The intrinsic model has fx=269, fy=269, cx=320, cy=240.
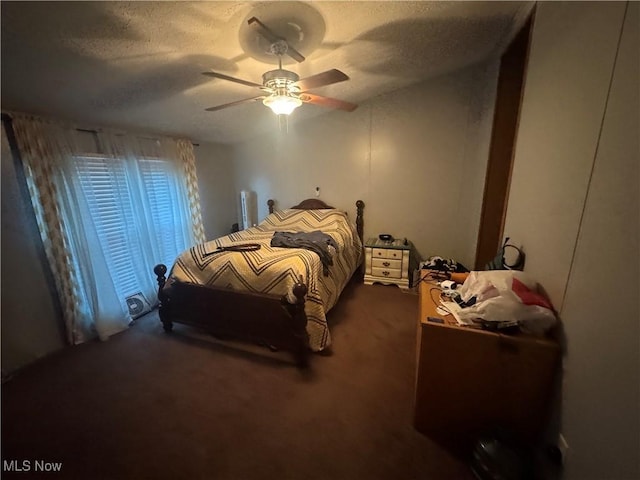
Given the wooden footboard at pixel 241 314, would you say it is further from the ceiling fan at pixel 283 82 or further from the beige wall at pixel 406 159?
the beige wall at pixel 406 159

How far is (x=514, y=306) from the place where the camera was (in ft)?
4.12

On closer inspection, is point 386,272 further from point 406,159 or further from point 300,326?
point 300,326

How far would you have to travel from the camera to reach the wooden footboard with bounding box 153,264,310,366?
2027mm

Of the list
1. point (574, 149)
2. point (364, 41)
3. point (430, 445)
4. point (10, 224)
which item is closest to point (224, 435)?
point (430, 445)

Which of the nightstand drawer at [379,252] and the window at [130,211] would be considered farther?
the nightstand drawer at [379,252]

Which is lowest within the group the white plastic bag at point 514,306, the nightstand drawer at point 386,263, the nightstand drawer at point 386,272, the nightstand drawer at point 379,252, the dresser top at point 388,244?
the nightstand drawer at point 386,272

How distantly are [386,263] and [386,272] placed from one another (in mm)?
120

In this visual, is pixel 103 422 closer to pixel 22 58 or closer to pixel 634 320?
pixel 22 58

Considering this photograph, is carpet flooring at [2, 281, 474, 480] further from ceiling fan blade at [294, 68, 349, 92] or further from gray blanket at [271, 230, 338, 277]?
ceiling fan blade at [294, 68, 349, 92]

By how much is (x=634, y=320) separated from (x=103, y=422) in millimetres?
2560

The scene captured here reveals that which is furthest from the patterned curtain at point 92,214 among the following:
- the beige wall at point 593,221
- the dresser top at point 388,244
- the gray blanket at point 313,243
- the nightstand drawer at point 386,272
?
the beige wall at point 593,221

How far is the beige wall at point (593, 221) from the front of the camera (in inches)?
33.2

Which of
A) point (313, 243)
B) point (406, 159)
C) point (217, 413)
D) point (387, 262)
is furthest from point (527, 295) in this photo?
point (406, 159)

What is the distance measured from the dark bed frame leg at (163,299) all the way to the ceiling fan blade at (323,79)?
1904mm
